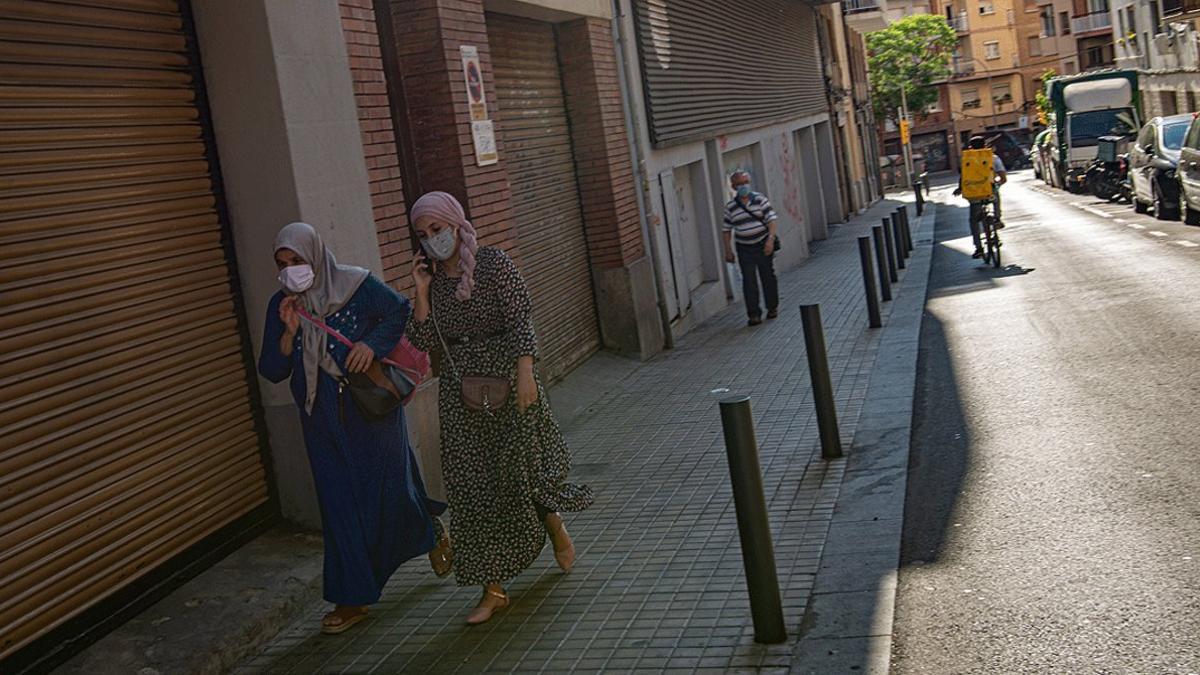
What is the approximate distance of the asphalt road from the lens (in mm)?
4820

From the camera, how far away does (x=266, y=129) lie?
7.06 metres

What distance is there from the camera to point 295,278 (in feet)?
18.7

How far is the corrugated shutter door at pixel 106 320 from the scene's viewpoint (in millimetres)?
5402

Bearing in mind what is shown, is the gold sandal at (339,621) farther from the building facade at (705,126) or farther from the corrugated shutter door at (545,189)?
the building facade at (705,126)

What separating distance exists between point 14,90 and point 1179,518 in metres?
5.14

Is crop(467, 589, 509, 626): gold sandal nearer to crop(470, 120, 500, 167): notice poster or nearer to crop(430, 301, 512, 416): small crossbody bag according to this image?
crop(430, 301, 512, 416): small crossbody bag

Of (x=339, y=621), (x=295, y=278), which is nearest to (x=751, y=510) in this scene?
(x=339, y=621)

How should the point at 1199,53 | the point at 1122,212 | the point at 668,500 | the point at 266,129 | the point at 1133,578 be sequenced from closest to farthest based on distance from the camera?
the point at 1133,578 < the point at 266,129 < the point at 668,500 < the point at 1122,212 < the point at 1199,53

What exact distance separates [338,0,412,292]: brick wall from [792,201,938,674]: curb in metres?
2.94

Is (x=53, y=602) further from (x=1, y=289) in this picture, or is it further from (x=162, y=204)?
(x=162, y=204)

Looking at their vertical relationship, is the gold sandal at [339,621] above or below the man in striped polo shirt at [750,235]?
below

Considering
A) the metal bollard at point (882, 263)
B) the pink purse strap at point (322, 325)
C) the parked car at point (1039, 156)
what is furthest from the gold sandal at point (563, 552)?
the parked car at point (1039, 156)

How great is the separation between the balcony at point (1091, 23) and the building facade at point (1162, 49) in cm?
2810

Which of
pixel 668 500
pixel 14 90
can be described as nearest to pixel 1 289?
pixel 14 90
